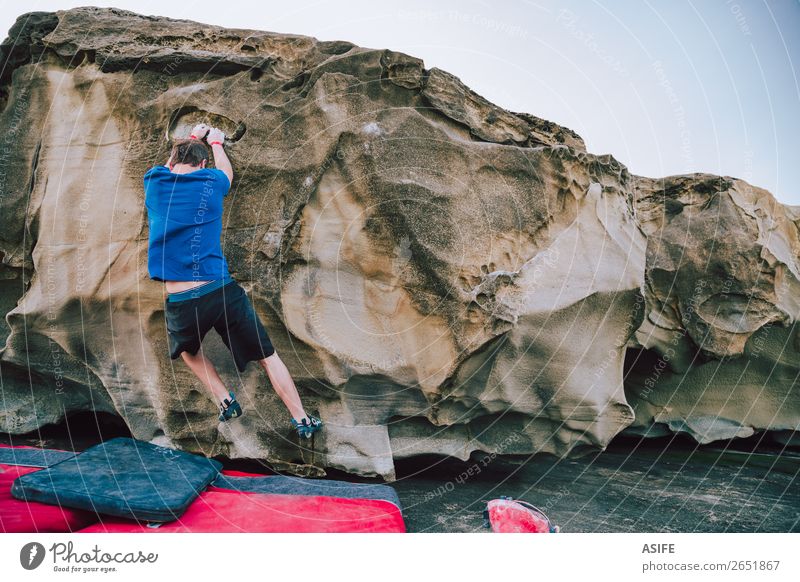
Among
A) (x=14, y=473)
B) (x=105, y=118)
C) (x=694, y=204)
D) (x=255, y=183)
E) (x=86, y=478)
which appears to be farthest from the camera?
(x=694, y=204)

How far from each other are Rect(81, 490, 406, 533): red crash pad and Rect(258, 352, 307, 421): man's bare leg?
22.2 inches

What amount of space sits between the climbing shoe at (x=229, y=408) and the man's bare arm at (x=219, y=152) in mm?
1410

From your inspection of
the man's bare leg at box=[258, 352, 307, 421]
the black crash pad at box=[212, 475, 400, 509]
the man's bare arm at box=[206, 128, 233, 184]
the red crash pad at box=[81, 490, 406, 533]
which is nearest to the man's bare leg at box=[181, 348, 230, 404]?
the man's bare leg at box=[258, 352, 307, 421]

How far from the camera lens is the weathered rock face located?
3766 millimetres

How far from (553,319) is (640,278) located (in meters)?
0.83

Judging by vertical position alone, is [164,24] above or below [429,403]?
above

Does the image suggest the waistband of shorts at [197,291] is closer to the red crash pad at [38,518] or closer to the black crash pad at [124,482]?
the black crash pad at [124,482]

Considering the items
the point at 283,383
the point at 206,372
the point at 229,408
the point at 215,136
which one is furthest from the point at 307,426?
the point at 215,136

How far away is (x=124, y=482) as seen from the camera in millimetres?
3150

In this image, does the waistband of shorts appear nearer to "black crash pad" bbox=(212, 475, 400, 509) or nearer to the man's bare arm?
the man's bare arm

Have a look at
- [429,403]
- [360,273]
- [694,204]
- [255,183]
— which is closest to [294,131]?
[255,183]

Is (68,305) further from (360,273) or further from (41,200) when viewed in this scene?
(360,273)

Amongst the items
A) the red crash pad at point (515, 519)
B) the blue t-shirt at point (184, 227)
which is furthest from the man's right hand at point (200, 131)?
the red crash pad at point (515, 519)

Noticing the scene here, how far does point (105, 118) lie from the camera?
158 inches
